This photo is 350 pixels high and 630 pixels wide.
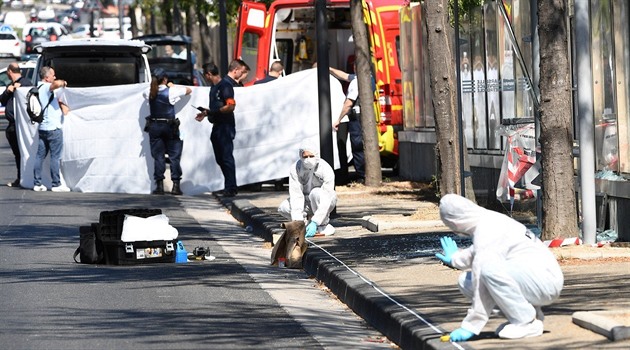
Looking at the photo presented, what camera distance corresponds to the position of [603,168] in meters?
15.5

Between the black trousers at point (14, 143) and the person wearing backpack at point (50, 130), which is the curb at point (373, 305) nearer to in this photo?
the person wearing backpack at point (50, 130)

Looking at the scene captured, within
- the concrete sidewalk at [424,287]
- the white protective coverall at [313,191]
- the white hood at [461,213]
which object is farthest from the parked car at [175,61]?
the white hood at [461,213]

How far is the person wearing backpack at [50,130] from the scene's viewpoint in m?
24.5

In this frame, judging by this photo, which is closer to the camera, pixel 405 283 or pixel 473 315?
pixel 473 315

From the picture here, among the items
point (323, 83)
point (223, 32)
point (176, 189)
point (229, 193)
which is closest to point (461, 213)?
point (323, 83)

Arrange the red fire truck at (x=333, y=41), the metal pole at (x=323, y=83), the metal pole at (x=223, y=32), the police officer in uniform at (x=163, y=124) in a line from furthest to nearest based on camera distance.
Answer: the metal pole at (x=223, y=32)
the red fire truck at (x=333, y=41)
the police officer in uniform at (x=163, y=124)
the metal pole at (x=323, y=83)

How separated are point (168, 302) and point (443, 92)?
19.3 ft

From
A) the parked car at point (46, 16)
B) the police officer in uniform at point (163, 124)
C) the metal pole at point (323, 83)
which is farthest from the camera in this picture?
the parked car at point (46, 16)

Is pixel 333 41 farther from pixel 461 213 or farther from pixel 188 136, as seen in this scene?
Answer: pixel 461 213

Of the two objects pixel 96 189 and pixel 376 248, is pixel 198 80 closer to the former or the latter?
pixel 96 189

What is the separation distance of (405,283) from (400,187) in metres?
11.3

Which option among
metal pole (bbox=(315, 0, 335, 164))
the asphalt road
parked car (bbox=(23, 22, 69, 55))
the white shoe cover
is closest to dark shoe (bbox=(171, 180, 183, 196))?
metal pole (bbox=(315, 0, 335, 164))

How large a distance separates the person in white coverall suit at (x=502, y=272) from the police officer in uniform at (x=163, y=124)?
14739mm

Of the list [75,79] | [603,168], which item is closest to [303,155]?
[603,168]
